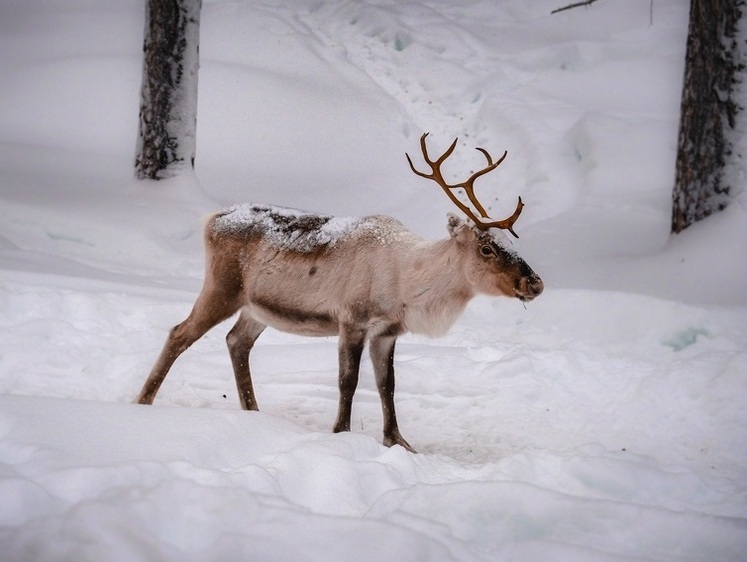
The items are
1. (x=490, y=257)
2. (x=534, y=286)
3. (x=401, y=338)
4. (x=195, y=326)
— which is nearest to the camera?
(x=534, y=286)

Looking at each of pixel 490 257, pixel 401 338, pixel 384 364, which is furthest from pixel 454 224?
pixel 401 338

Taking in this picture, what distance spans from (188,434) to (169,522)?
0.82 m

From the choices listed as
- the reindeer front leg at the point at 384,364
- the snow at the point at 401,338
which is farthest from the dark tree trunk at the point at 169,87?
the reindeer front leg at the point at 384,364

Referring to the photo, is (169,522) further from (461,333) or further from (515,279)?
(461,333)

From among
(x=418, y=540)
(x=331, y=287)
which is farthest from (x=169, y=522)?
(x=331, y=287)

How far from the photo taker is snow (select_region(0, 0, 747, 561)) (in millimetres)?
2746

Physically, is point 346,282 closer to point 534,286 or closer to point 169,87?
point 534,286

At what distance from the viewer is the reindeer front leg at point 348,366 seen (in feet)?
14.4

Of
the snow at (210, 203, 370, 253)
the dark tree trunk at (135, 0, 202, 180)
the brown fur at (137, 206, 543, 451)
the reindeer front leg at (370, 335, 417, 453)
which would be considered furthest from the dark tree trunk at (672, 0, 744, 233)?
the dark tree trunk at (135, 0, 202, 180)

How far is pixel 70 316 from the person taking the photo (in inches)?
220

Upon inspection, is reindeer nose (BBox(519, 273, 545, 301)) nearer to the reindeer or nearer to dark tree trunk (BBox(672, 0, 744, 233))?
the reindeer

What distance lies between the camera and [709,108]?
6820 mm

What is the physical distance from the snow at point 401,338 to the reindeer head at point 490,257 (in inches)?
33.1

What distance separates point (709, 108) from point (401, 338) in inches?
124
